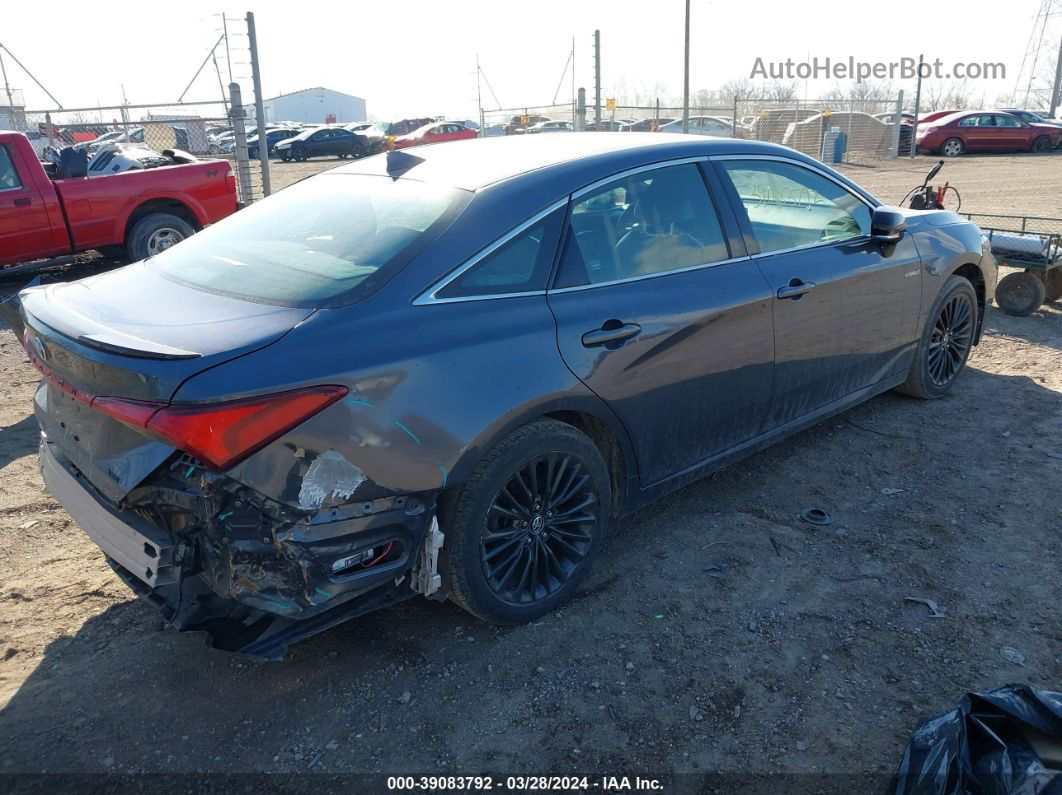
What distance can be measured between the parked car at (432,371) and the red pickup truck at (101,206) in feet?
22.4

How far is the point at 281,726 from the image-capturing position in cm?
269

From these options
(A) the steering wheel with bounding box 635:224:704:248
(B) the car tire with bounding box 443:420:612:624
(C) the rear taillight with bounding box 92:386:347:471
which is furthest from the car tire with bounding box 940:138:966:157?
(C) the rear taillight with bounding box 92:386:347:471

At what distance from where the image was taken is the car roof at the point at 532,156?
10.5 ft

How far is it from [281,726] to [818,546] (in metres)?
2.36

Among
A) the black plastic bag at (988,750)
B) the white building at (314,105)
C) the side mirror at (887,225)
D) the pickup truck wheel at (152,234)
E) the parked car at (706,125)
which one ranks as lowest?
the black plastic bag at (988,750)

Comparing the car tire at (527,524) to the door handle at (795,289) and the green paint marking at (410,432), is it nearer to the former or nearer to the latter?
the green paint marking at (410,432)

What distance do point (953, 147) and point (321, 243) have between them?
29.1 m

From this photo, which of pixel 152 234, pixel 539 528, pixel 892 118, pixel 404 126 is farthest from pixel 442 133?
pixel 539 528

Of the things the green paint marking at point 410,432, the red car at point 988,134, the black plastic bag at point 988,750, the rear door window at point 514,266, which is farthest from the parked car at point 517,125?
the black plastic bag at point 988,750

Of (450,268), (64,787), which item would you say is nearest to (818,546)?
(450,268)

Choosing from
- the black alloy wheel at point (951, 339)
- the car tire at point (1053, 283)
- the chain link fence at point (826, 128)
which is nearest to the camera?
the black alloy wheel at point (951, 339)

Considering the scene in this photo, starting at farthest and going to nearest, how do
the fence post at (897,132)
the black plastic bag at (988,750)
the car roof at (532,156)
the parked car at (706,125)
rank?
the parked car at (706,125)
the fence post at (897,132)
the car roof at (532,156)
the black plastic bag at (988,750)

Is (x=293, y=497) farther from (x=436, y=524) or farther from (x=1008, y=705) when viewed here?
(x=1008, y=705)

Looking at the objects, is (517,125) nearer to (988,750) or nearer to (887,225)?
(887,225)
